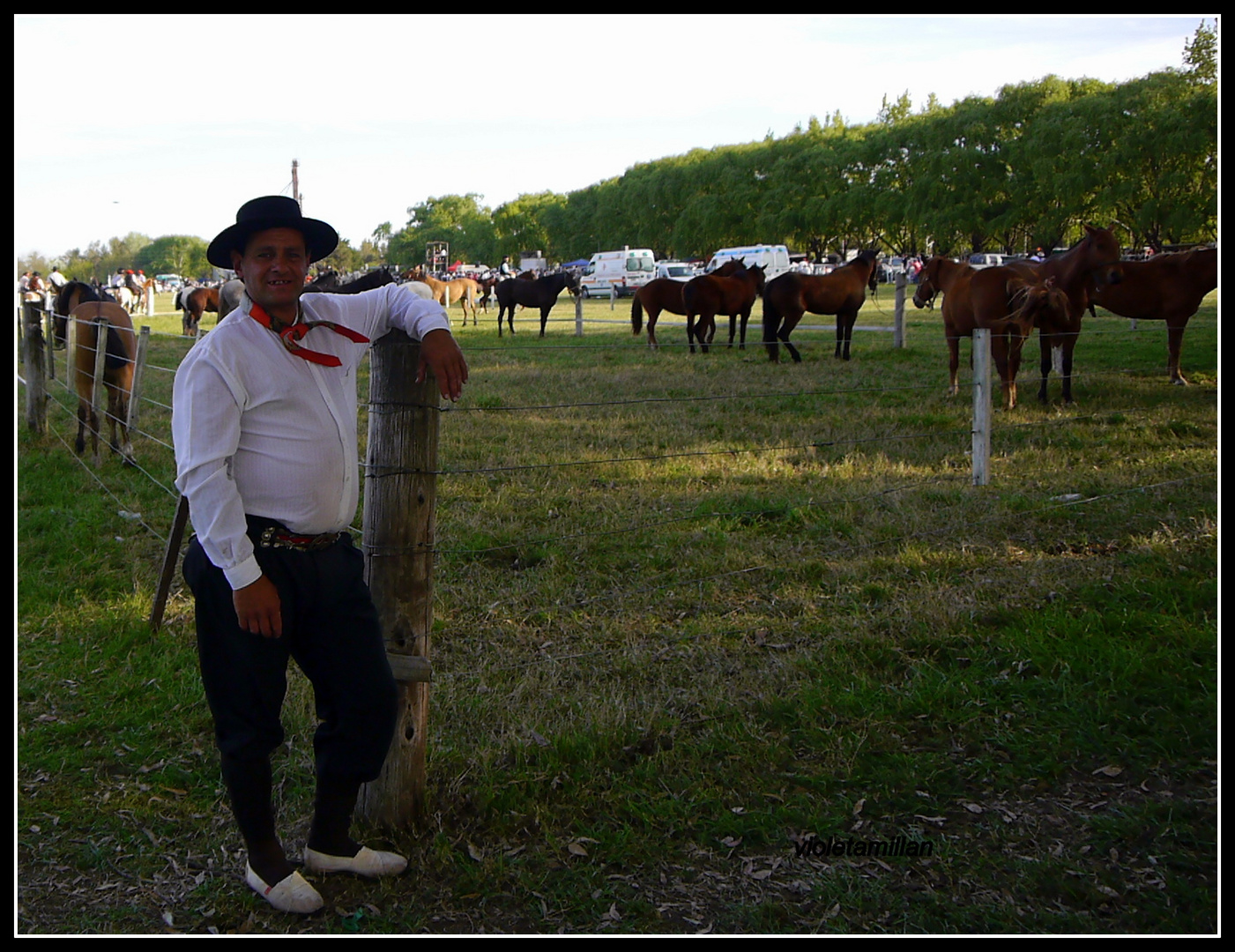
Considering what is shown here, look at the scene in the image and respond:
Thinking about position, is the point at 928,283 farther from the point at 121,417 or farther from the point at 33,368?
the point at 33,368

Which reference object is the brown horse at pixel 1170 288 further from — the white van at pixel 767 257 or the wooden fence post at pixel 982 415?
the white van at pixel 767 257

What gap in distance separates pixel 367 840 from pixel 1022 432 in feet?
24.9

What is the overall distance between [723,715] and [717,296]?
1461cm

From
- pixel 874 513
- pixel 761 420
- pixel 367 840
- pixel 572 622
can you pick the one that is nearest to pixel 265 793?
pixel 367 840

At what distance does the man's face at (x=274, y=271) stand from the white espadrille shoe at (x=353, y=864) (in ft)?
4.95

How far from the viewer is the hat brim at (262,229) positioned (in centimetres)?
260

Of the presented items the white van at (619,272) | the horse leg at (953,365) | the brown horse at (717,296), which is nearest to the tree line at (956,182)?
the white van at (619,272)

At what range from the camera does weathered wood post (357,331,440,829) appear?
2969 mm

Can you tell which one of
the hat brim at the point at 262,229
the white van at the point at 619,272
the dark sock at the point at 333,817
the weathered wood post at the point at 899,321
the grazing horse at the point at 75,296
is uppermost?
the white van at the point at 619,272

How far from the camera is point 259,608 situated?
2.49m

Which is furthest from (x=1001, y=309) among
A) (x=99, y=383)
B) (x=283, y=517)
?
(x=283, y=517)

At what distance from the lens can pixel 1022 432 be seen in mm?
9172

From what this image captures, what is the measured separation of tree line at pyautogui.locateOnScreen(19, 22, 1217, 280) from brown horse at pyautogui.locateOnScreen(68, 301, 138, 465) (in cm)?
2895

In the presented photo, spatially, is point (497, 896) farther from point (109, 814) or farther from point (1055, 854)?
point (1055, 854)
